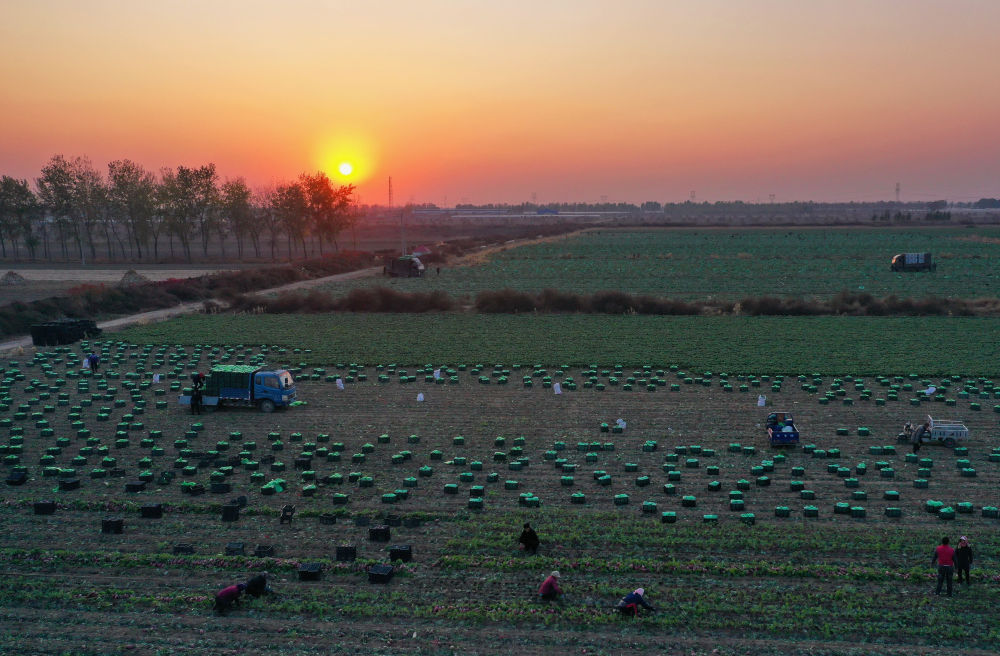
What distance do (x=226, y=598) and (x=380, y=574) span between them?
2562mm

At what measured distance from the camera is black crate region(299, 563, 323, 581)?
555 inches

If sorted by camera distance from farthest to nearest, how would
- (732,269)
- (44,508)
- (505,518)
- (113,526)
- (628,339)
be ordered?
(732,269), (628,339), (44,508), (505,518), (113,526)

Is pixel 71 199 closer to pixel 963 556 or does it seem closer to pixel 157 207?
pixel 157 207

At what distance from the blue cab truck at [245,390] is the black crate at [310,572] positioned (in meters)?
12.9

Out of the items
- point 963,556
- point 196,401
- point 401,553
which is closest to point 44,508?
point 401,553

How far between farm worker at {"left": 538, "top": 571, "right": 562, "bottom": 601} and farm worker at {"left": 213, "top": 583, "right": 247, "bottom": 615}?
16.4 ft

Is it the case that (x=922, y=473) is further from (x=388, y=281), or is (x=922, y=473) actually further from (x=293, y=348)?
(x=388, y=281)

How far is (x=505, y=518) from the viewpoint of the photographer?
17000mm

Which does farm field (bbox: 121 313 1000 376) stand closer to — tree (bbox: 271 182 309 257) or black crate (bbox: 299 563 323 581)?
black crate (bbox: 299 563 323 581)

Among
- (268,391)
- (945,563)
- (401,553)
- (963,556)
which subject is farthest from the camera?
(268,391)

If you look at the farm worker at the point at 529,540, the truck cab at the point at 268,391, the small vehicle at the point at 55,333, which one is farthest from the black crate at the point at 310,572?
the small vehicle at the point at 55,333

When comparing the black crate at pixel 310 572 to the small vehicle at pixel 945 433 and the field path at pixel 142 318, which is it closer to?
A: the small vehicle at pixel 945 433

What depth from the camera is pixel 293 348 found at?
37.9 m

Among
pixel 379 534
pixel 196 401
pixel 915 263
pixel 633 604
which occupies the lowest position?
pixel 633 604
